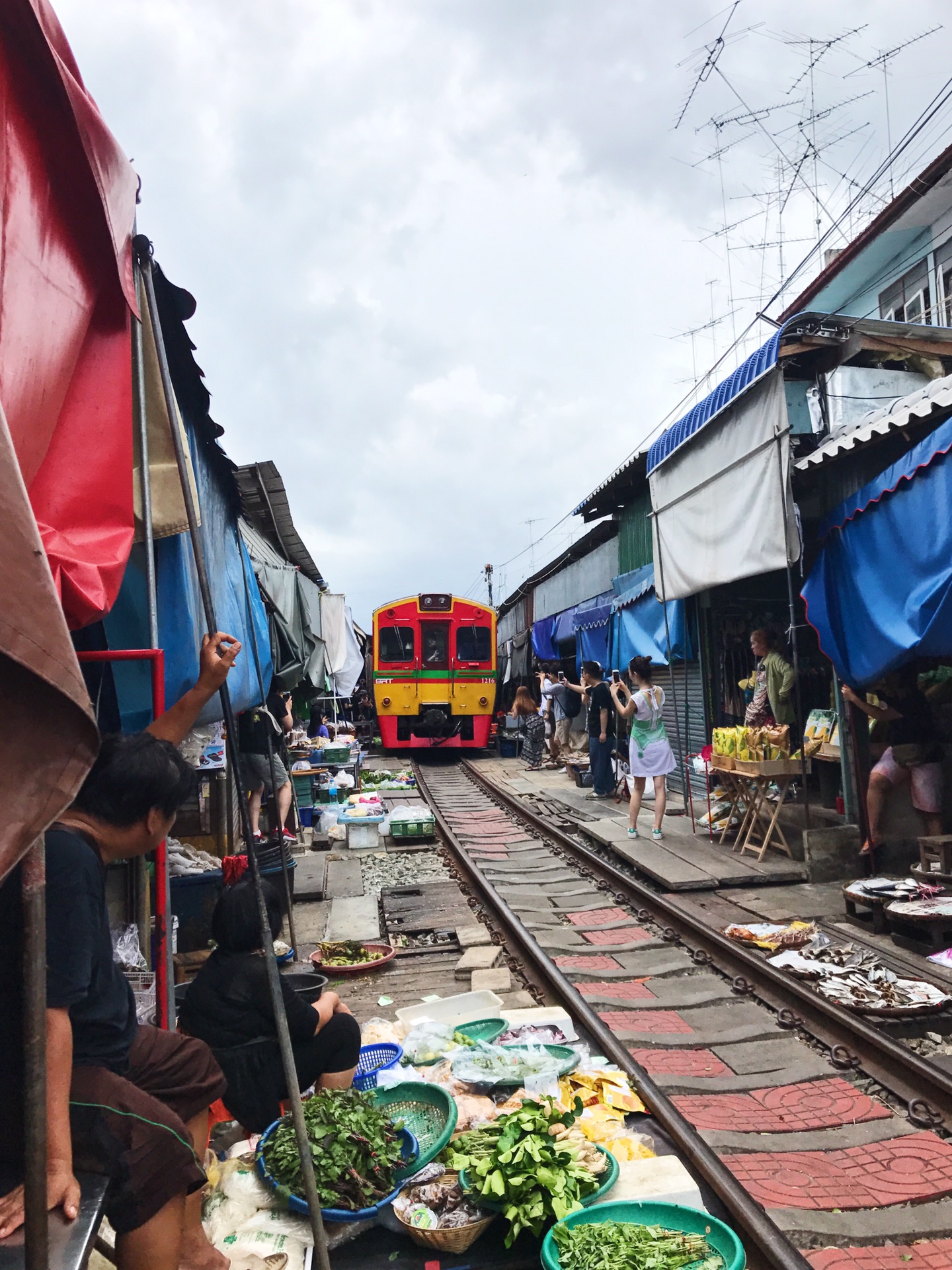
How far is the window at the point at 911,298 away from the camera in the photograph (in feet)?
39.0

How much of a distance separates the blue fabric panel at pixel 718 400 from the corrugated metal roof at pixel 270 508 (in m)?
4.80

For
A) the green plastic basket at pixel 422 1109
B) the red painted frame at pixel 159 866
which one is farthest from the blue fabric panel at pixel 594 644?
the red painted frame at pixel 159 866

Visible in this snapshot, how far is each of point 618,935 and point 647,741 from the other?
9.92 feet

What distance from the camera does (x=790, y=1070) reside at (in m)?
4.08

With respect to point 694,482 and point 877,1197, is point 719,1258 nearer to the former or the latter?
point 877,1197

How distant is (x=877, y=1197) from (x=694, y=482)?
6953 mm

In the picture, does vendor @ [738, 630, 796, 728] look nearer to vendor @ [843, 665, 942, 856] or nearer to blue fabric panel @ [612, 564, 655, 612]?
vendor @ [843, 665, 942, 856]

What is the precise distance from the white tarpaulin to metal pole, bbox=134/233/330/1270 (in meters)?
5.42

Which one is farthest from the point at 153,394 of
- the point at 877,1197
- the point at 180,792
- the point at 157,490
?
the point at 877,1197

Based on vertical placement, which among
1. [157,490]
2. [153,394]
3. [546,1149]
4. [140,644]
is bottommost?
[546,1149]

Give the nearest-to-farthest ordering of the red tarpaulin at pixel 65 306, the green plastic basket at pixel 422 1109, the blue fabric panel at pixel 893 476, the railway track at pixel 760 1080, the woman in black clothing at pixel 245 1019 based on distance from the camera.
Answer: the red tarpaulin at pixel 65 306
the railway track at pixel 760 1080
the woman in black clothing at pixel 245 1019
the green plastic basket at pixel 422 1109
the blue fabric panel at pixel 893 476

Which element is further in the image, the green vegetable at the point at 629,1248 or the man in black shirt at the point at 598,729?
the man in black shirt at the point at 598,729

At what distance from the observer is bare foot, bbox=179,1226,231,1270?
247 cm

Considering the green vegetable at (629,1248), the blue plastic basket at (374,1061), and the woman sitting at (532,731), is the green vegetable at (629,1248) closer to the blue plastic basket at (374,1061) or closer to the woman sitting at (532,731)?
the blue plastic basket at (374,1061)
